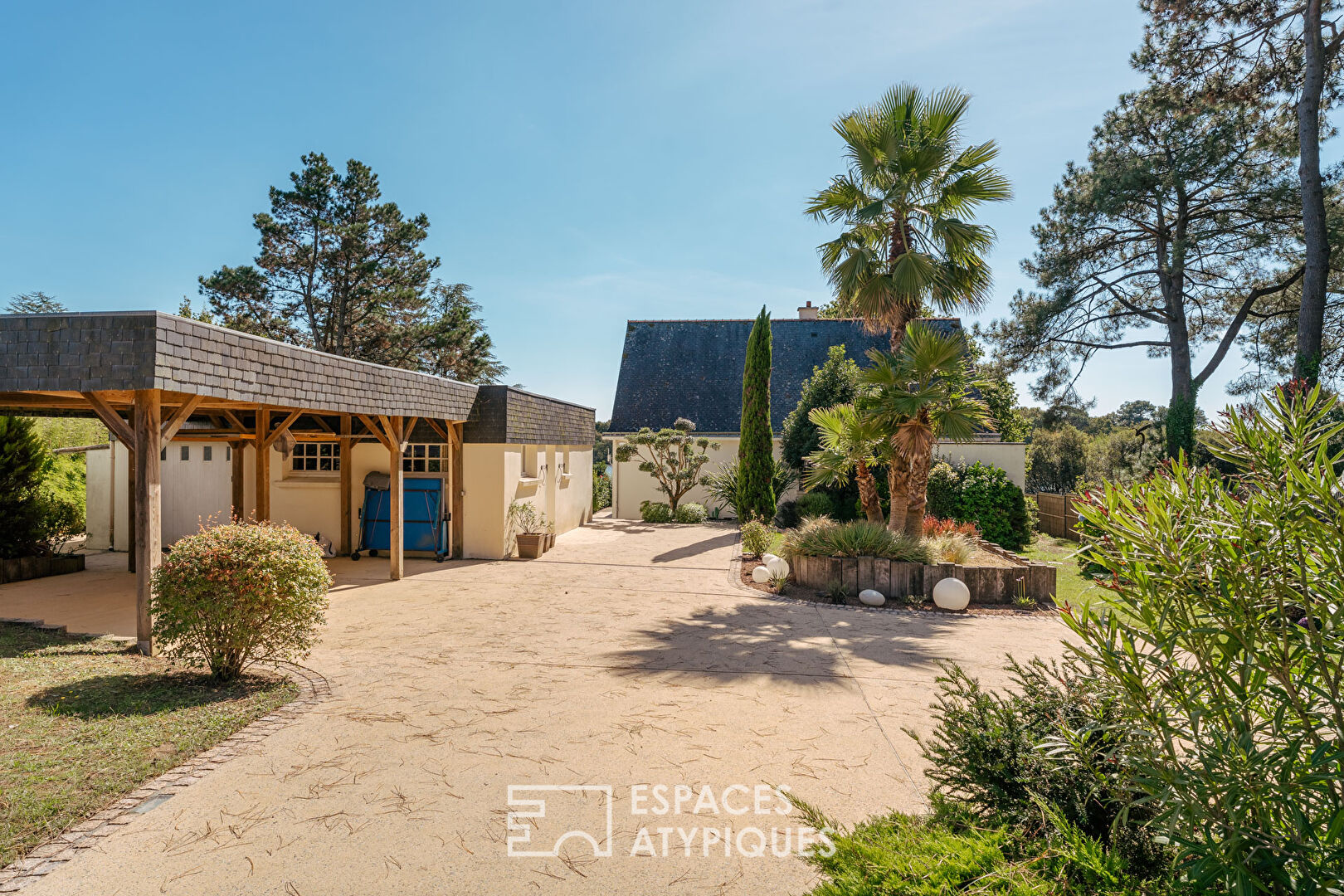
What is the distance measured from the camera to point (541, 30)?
9.02 metres

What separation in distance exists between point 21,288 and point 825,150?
121ft

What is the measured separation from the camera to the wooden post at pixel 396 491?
383 inches

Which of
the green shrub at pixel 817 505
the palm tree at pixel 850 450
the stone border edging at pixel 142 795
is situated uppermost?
A: the palm tree at pixel 850 450

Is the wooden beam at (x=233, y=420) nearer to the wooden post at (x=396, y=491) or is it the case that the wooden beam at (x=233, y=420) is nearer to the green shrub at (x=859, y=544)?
the wooden post at (x=396, y=491)

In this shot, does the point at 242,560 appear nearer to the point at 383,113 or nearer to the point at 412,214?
the point at 383,113

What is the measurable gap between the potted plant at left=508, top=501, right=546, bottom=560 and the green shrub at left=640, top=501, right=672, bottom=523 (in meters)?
5.78

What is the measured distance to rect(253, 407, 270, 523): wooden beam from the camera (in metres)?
10.1

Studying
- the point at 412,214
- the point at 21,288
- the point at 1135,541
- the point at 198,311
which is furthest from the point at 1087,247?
the point at 21,288

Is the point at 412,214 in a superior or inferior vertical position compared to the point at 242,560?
superior

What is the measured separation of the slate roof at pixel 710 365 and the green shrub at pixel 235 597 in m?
15.3

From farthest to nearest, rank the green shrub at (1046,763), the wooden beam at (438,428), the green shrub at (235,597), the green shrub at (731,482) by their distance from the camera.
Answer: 1. the green shrub at (731,482)
2. the wooden beam at (438,428)
3. the green shrub at (235,597)
4. the green shrub at (1046,763)

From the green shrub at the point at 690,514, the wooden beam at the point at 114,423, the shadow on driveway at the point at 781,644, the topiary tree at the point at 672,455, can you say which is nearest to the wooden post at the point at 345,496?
the wooden beam at the point at 114,423

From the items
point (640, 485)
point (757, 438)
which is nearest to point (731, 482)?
point (757, 438)

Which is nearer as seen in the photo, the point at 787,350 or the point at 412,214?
the point at 787,350
